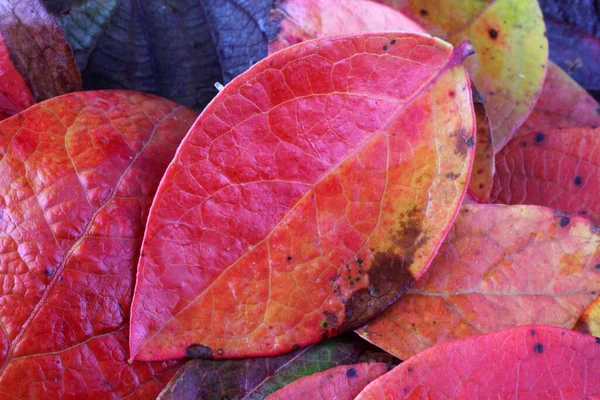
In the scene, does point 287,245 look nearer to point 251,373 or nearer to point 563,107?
point 251,373

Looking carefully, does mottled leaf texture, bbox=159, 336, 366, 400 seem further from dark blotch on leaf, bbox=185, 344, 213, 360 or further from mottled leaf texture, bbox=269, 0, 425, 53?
mottled leaf texture, bbox=269, 0, 425, 53

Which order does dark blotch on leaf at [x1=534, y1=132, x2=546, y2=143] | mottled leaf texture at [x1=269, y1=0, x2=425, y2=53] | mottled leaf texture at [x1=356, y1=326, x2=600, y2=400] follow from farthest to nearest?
dark blotch on leaf at [x1=534, y1=132, x2=546, y2=143] < mottled leaf texture at [x1=269, y1=0, x2=425, y2=53] < mottled leaf texture at [x1=356, y1=326, x2=600, y2=400]

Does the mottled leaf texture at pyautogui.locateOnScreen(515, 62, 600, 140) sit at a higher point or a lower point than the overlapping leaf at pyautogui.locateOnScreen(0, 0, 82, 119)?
lower

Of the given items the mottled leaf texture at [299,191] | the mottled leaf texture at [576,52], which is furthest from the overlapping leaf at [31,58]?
the mottled leaf texture at [576,52]

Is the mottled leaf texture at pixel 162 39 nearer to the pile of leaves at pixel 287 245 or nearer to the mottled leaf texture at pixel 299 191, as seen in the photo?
the pile of leaves at pixel 287 245

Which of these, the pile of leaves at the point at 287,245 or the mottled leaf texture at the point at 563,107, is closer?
the pile of leaves at the point at 287,245

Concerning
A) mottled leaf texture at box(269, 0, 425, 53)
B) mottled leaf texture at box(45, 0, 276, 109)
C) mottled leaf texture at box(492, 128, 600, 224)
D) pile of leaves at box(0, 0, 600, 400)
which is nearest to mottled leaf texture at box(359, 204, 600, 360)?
Answer: pile of leaves at box(0, 0, 600, 400)

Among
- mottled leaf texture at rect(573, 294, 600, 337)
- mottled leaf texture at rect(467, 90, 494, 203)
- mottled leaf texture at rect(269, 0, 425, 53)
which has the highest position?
mottled leaf texture at rect(269, 0, 425, 53)
